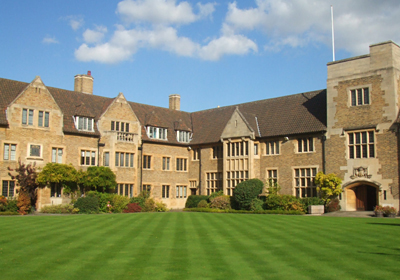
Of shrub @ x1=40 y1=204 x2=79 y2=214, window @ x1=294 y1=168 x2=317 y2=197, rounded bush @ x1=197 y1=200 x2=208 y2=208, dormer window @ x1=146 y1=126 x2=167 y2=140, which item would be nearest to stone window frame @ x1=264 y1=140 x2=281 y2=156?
window @ x1=294 y1=168 x2=317 y2=197

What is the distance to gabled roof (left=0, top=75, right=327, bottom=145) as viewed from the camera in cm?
3516

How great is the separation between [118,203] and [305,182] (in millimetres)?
15225

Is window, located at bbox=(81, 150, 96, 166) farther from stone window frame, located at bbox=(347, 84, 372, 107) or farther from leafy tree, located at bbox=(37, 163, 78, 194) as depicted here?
stone window frame, located at bbox=(347, 84, 372, 107)

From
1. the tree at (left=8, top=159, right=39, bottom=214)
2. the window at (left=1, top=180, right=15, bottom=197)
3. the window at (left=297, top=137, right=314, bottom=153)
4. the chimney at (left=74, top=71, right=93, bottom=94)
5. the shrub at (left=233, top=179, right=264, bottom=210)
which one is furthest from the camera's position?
the chimney at (left=74, top=71, right=93, bottom=94)

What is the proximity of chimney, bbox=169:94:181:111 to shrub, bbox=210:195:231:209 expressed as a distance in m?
14.4

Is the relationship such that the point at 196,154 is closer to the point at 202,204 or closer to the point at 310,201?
the point at 202,204

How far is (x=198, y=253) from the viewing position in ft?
39.0

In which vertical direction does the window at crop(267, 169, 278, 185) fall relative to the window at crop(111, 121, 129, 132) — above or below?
below

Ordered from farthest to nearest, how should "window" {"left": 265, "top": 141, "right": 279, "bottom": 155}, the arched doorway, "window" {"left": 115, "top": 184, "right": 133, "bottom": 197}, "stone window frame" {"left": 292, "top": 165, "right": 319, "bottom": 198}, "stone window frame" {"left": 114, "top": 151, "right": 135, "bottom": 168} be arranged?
"stone window frame" {"left": 114, "top": 151, "right": 135, "bottom": 168}, "window" {"left": 265, "top": 141, "right": 279, "bottom": 155}, "window" {"left": 115, "top": 184, "right": 133, "bottom": 197}, "stone window frame" {"left": 292, "top": 165, "right": 319, "bottom": 198}, the arched doorway

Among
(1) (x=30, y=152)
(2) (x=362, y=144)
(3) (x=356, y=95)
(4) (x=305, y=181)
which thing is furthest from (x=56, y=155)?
(3) (x=356, y=95)

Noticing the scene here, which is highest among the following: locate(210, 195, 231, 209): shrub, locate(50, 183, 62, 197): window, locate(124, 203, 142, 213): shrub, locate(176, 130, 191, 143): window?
locate(176, 130, 191, 143): window

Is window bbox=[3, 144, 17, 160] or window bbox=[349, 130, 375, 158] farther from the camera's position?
window bbox=[3, 144, 17, 160]

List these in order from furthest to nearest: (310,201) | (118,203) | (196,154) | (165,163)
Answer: (196,154)
(165,163)
(118,203)
(310,201)

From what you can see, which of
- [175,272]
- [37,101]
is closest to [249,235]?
[175,272]
